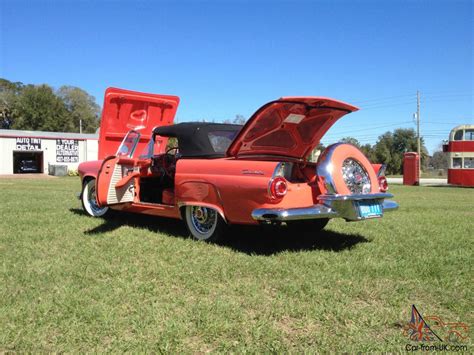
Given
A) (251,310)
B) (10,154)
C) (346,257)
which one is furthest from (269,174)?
(10,154)

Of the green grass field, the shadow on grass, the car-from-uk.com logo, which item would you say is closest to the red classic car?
the shadow on grass

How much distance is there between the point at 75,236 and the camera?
5.89 meters

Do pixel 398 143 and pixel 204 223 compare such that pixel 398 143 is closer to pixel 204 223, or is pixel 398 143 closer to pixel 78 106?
pixel 78 106

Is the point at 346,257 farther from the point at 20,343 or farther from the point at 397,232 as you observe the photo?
the point at 20,343

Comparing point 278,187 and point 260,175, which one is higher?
point 260,175

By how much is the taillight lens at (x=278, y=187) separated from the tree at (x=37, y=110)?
60.5 meters

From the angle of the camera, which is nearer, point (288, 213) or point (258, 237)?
point (288, 213)

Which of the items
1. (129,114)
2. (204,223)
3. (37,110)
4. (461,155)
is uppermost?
(37,110)

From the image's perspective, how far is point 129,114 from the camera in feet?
24.5

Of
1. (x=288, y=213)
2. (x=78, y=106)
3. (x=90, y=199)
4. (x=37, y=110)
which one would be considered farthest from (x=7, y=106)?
(x=288, y=213)

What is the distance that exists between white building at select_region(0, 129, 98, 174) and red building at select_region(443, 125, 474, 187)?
30.7 meters

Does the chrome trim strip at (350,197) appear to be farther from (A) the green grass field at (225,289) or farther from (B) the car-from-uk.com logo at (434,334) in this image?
(B) the car-from-uk.com logo at (434,334)

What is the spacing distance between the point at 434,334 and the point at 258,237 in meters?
3.32

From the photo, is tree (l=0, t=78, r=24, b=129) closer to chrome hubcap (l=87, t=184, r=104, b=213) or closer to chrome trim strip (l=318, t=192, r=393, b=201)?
chrome hubcap (l=87, t=184, r=104, b=213)
